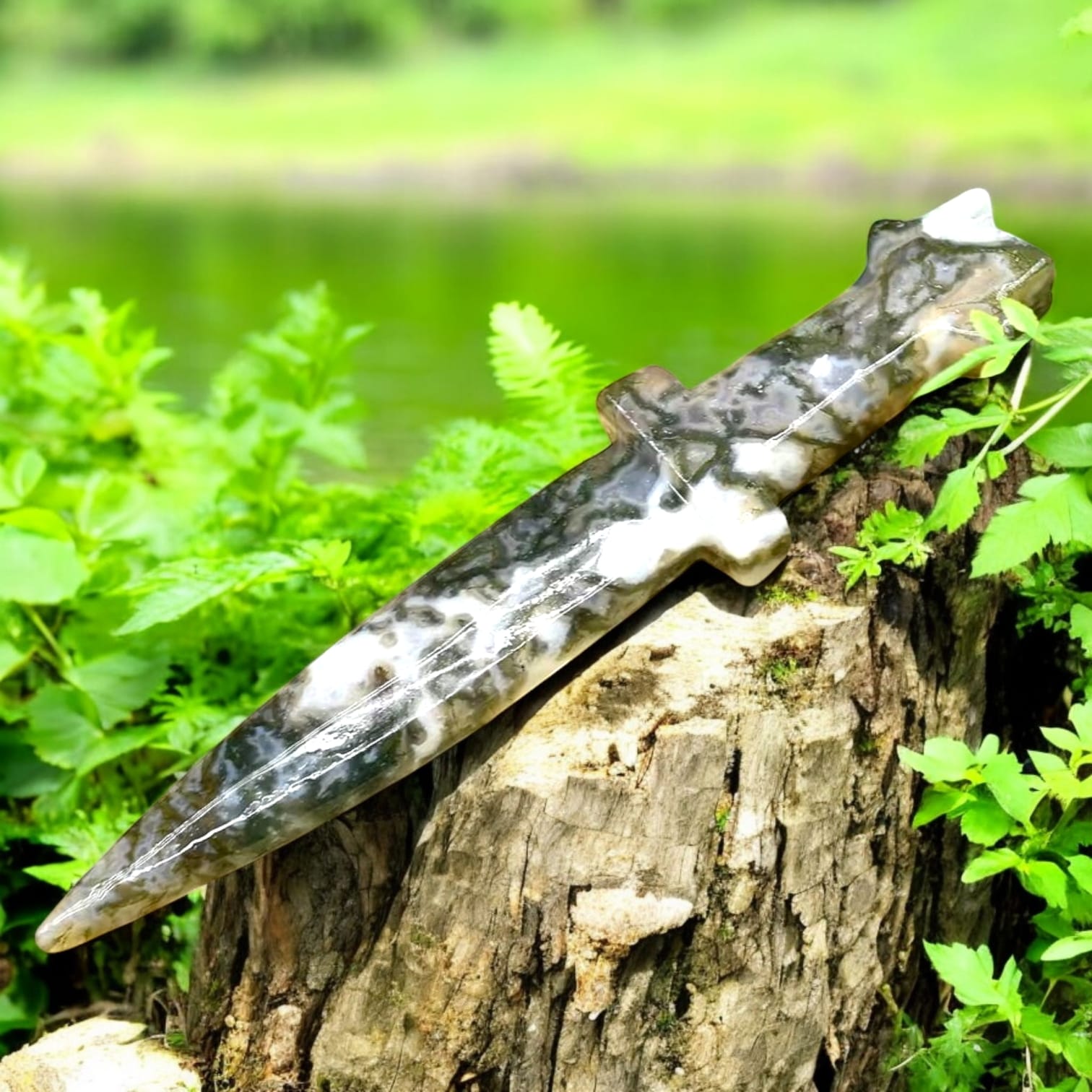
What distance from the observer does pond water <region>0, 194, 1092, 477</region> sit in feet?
12.1

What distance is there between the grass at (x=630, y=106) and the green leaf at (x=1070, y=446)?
388 centimetres

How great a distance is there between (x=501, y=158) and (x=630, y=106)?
29.6 inches

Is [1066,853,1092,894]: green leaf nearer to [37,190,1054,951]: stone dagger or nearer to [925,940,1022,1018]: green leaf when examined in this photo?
[925,940,1022,1018]: green leaf

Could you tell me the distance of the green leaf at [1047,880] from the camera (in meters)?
1.01

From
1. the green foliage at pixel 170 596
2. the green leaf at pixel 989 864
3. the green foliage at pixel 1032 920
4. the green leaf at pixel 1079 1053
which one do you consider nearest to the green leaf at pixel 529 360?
the green foliage at pixel 170 596

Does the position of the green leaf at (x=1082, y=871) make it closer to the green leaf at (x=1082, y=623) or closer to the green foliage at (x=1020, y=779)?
the green foliage at (x=1020, y=779)

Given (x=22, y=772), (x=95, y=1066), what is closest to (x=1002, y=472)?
(x=95, y=1066)

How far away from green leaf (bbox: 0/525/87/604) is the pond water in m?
1.33

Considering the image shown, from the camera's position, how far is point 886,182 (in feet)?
18.6

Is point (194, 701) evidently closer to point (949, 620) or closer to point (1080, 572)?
point (949, 620)

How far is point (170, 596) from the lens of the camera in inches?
51.2

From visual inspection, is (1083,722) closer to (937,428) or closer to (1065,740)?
(1065,740)

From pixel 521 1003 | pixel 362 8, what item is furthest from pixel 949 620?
pixel 362 8

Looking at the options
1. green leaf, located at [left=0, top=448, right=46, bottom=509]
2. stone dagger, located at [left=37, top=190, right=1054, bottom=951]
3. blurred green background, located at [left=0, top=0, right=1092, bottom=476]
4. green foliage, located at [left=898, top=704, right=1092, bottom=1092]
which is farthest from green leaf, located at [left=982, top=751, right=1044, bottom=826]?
blurred green background, located at [left=0, top=0, right=1092, bottom=476]
